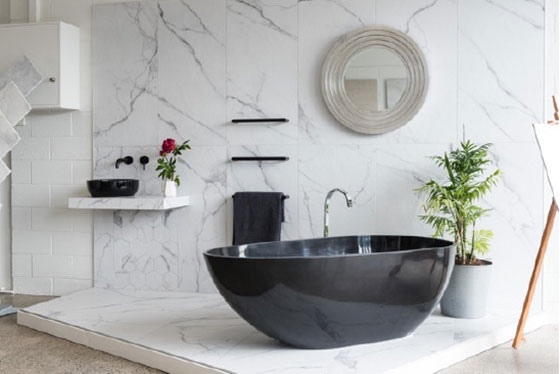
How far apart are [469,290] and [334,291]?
1181 mm

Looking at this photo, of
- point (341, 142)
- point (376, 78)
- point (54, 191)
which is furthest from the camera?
point (54, 191)

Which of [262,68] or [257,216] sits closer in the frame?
[257,216]

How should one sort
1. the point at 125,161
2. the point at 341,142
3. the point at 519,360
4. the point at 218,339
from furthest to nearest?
the point at 125,161
the point at 341,142
the point at 218,339
the point at 519,360

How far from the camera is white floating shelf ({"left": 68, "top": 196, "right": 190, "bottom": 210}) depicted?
176 inches

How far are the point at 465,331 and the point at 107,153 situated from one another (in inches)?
114

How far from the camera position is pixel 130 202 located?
14.9 feet

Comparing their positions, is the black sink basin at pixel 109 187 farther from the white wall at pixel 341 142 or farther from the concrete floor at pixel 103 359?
the concrete floor at pixel 103 359

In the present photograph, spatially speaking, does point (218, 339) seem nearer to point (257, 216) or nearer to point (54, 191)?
point (257, 216)

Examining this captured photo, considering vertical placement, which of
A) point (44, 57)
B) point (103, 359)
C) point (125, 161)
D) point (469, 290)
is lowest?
point (103, 359)

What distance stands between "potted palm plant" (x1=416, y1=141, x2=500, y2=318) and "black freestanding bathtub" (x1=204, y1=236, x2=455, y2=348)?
1.84 ft

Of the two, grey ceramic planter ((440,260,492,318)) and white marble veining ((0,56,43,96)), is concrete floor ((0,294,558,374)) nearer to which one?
grey ceramic planter ((440,260,492,318))

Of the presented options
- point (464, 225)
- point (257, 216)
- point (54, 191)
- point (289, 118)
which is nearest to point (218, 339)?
point (257, 216)

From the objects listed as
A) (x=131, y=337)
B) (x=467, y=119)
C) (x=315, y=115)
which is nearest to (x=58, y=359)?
(x=131, y=337)

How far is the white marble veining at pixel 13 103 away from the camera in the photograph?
441 cm
